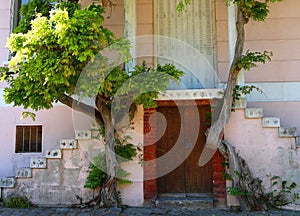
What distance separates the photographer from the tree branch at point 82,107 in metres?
6.31

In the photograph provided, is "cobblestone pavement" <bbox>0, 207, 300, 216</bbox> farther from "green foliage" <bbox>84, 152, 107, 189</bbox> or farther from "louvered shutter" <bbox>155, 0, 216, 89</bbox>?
"louvered shutter" <bbox>155, 0, 216, 89</bbox>

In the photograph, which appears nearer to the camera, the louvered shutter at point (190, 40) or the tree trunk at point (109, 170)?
the tree trunk at point (109, 170)

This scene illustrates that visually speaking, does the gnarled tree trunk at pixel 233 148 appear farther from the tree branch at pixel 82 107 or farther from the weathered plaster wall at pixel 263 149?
the tree branch at pixel 82 107

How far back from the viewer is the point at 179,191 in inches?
278

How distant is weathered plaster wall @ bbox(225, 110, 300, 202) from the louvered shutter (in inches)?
50.2

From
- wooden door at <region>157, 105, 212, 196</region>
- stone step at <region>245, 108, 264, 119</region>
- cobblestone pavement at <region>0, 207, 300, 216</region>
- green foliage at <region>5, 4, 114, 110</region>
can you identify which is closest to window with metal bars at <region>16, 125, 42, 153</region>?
cobblestone pavement at <region>0, 207, 300, 216</region>

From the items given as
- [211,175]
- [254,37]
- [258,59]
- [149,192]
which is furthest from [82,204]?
[254,37]

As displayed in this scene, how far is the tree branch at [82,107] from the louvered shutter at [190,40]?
1951 millimetres

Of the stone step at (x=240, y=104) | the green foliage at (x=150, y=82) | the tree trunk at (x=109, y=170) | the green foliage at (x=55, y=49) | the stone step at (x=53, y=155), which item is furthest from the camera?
the stone step at (x=53, y=155)

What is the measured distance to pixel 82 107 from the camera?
646 cm

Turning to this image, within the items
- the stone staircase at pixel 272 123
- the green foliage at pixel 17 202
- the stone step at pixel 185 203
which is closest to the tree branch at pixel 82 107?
the stone step at pixel 185 203

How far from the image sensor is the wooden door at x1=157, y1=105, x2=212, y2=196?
7.06 metres

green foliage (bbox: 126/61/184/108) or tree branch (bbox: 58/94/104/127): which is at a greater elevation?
green foliage (bbox: 126/61/184/108)

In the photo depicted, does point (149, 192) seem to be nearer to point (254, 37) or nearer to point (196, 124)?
point (196, 124)
